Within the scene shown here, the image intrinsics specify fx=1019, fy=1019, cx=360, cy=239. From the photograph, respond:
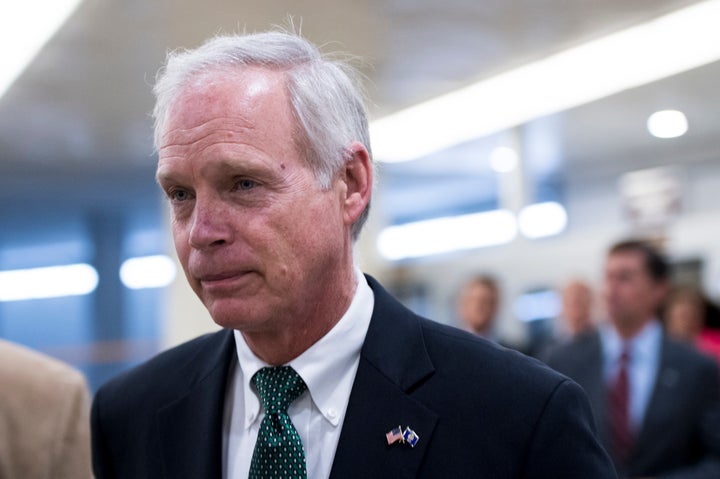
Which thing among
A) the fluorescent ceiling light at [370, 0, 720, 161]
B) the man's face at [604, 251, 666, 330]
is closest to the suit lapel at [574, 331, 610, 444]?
the man's face at [604, 251, 666, 330]

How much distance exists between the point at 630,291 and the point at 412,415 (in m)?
2.88

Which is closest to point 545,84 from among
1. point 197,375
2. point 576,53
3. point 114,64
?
point 576,53

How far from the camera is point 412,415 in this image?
156 cm

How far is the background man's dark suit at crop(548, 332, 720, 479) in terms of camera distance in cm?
375

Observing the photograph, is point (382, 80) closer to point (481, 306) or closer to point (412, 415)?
point (481, 306)

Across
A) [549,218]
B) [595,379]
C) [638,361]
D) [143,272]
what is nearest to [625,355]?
[638,361]

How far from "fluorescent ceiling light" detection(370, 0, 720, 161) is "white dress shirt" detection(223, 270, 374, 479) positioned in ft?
17.5

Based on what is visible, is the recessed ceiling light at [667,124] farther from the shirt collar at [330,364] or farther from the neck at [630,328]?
the shirt collar at [330,364]

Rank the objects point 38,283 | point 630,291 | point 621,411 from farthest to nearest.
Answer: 1. point 38,283
2. point 630,291
3. point 621,411

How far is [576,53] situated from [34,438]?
6109 millimetres

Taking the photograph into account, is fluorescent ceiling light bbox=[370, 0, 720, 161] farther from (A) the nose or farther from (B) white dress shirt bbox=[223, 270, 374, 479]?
(A) the nose

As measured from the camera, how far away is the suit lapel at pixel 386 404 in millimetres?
1520

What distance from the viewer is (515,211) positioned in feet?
34.9

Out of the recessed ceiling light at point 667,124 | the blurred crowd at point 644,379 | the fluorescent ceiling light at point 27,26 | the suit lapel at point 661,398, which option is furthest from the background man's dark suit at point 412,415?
the recessed ceiling light at point 667,124
